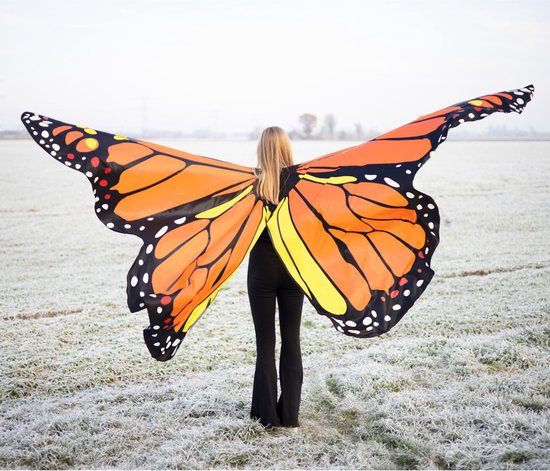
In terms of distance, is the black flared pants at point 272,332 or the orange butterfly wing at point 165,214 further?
the black flared pants at point 272,332

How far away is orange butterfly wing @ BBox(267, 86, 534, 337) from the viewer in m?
3.65

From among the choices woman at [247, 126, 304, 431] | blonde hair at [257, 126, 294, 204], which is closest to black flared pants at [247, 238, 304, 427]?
A: woman at [247, 126, 304, 431]

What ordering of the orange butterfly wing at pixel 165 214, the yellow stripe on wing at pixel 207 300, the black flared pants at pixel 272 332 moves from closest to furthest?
the orange butterfly wing at pixel 165 214 < the yellow stripe on wing at pixel 207 300 < the black flared pants at pixel 272 332

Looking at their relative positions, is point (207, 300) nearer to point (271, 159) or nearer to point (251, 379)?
point (271, 159)

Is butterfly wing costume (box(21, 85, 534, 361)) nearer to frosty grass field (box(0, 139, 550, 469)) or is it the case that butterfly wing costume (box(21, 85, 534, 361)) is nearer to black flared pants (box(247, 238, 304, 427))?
black flared pants (box(247, 238, 304, 427))

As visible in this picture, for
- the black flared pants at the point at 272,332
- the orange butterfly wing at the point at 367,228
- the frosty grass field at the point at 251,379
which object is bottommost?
the frosty grass field at the point at 251,379

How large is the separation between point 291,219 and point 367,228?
531mm

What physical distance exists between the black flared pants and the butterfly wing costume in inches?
6.0

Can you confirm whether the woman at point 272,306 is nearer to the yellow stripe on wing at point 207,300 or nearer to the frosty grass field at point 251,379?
the yellow stripe on wing at point 207,300

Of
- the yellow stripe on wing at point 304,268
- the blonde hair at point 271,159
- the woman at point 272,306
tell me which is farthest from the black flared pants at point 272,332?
the blonde hair at point 271,159

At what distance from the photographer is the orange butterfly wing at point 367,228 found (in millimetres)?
3654

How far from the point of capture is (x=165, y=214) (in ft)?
12.1

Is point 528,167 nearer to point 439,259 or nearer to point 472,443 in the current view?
point 439,259

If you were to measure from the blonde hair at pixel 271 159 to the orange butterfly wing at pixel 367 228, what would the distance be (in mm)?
100
